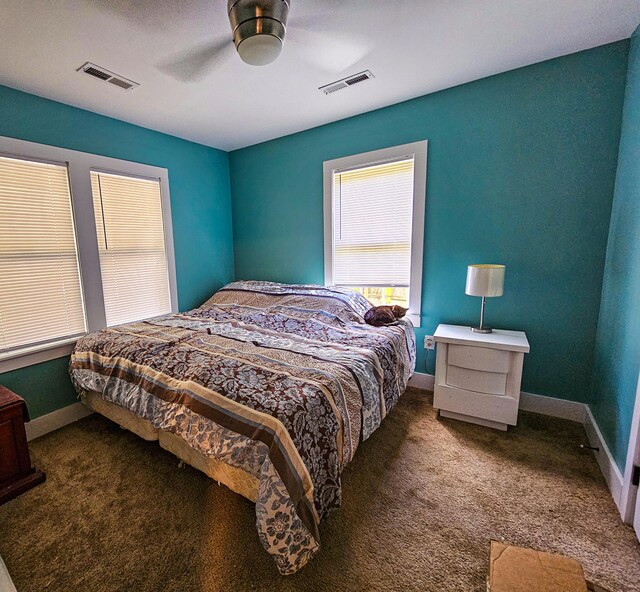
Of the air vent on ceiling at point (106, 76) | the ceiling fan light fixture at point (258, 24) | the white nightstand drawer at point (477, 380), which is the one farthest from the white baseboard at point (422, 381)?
the air vent on ceiling at point (106, 76)

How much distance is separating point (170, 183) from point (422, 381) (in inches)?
127

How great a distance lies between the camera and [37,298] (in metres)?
2.33

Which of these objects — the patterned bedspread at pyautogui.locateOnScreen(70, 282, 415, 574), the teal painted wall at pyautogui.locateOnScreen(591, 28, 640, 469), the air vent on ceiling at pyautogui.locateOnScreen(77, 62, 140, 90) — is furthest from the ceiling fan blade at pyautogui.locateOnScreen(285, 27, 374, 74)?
the patterned bedspread at pyautogui.locateOnScreen(70, 282, 415, 574)

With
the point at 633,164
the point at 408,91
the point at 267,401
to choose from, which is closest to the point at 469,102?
the point at 408,91

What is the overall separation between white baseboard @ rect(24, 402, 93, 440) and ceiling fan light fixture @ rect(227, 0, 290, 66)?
2.87 meters

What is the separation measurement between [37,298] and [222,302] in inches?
57.3

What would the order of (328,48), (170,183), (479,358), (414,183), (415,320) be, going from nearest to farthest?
(328,48)
(479,358)
(414,183)
(415,320)
(170,183)

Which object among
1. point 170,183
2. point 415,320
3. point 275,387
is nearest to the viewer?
point 275,387

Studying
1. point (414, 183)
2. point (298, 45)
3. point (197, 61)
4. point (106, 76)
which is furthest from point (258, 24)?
point (414, 183)

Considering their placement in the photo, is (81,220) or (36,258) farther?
(81,220)

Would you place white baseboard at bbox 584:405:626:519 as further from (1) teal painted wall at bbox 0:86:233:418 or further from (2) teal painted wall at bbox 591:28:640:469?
(1) teal painted wall at bbox 0:86:233:418

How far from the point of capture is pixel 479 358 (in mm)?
2166

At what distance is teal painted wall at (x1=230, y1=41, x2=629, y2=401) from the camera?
2.03 metres

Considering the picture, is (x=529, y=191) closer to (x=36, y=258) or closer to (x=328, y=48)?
(x=328, y=48)
